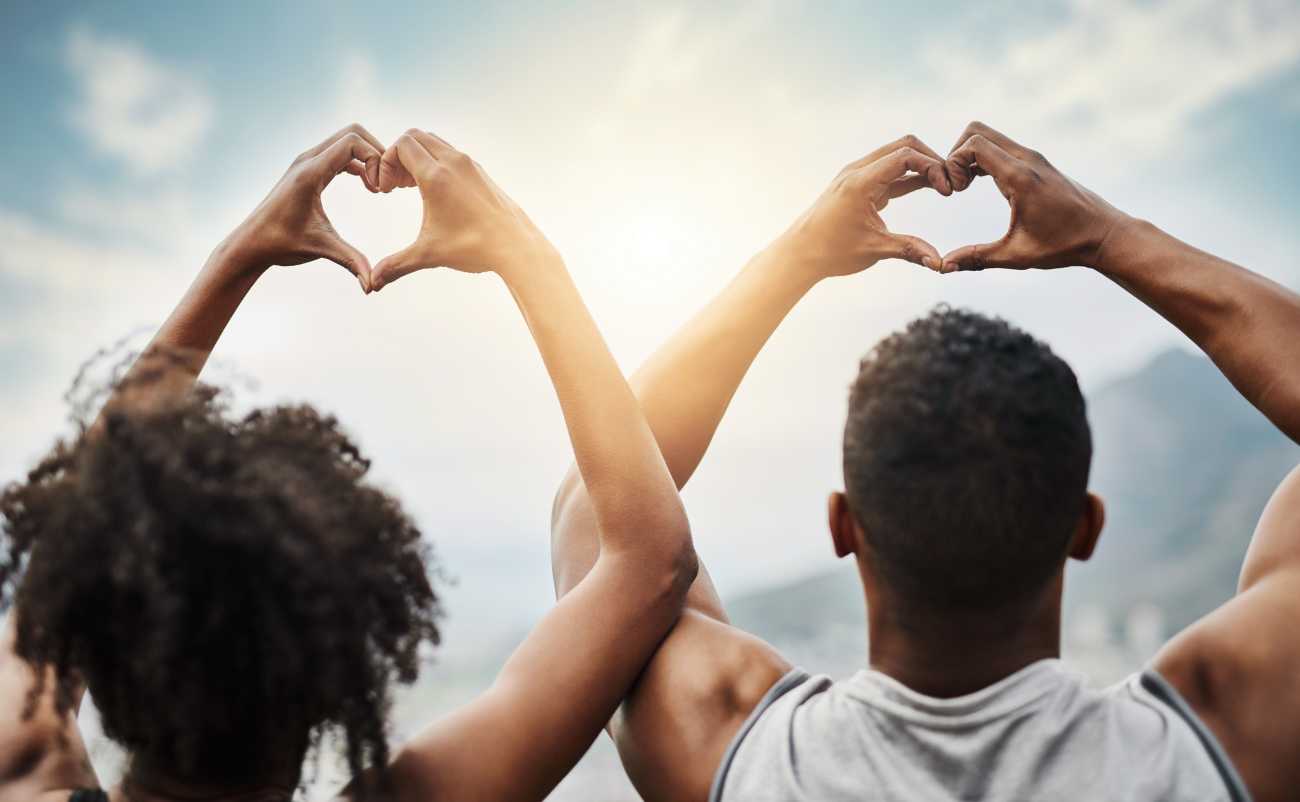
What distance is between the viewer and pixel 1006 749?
1219 mm

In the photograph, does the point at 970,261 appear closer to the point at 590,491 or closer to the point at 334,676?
the point at 590,491

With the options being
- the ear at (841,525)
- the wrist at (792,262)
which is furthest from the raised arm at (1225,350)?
the ear at (841,525)

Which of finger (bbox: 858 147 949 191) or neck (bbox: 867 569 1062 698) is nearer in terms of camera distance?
neck (bbox: 867 569 1062 698)

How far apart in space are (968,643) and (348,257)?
1279 mm

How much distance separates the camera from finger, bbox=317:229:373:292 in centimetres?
189

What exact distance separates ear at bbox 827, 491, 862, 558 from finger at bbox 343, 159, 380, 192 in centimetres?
116

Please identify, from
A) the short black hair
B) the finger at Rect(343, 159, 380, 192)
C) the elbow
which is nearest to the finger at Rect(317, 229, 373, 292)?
the finger at Rect(343, 159, 380, 192)

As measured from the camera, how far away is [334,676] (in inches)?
47.1

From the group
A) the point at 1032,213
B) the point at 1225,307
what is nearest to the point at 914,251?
the point at 1032,213

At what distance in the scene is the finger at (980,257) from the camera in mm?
2045

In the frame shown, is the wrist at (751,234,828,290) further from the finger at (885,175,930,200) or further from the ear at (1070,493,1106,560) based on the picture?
the ear at (1070,493,1106,560)

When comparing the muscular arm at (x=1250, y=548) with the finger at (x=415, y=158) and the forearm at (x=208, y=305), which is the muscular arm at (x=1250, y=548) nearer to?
the finger at (x=415, y=158)

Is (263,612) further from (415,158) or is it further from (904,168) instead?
(904,168)

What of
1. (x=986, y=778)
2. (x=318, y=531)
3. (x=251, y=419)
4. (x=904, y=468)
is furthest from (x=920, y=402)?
(x=251, y=419)
